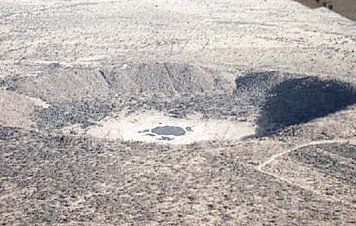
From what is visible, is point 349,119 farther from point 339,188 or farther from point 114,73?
point 114,73

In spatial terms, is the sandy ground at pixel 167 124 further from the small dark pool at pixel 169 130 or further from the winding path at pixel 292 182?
the winding path at pixel 292 182

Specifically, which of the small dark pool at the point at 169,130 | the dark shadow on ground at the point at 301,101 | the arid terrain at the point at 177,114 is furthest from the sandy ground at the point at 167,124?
the dark shadow on ground at the point at 301,101

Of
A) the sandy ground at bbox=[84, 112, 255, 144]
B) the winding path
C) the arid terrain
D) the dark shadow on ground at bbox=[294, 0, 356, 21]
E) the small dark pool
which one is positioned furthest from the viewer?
the small dark pool

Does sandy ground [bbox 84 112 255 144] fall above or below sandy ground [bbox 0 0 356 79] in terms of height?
above

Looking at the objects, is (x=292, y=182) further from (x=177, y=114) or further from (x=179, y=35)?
(x=179, y=35)

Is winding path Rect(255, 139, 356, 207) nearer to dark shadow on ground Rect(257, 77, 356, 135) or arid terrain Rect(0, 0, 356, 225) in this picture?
arid terrain Rect(0, 0, 356, 225)

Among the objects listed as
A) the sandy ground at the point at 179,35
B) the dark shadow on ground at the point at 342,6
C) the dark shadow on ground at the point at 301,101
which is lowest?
the sandy ground at the point at 179,35

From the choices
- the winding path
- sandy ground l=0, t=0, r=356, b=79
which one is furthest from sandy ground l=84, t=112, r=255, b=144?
sandy ground l=0, t=0, r=356, b=79
